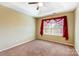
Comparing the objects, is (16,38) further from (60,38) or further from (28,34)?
(60,38)

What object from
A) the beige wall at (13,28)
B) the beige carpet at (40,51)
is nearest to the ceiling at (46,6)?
the beige wall at (13,28)

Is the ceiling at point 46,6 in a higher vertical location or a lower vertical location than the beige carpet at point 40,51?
higher

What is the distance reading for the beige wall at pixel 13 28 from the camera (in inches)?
100

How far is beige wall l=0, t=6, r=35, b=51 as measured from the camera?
2.55 m

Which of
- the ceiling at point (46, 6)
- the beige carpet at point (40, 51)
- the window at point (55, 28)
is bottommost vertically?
the beige carpet at point (40, 51)

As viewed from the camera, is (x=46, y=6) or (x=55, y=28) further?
(x=55, y=28)

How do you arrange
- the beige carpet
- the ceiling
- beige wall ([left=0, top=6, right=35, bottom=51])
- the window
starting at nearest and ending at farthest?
the ceiling, the beige carpet, beige wall ([left=0, top=6, right=35, bottom=51]), the window

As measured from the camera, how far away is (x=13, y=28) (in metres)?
2.94

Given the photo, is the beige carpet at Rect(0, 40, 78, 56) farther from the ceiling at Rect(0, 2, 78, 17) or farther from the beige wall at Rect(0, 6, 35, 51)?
the ceiling at Rect(0, 2, 78, 17)

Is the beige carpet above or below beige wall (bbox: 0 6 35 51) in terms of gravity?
below

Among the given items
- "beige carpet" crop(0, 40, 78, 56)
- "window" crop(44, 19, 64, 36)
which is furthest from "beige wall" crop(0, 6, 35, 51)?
"window" crop(44, 19, 64, 36)

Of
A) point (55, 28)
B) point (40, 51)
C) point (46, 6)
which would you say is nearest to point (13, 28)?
point (40, 51)

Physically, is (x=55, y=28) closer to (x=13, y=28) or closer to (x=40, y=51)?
(x=40, y=51)

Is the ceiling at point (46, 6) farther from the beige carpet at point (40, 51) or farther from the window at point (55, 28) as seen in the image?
the beige carpet at point (40, 51)
